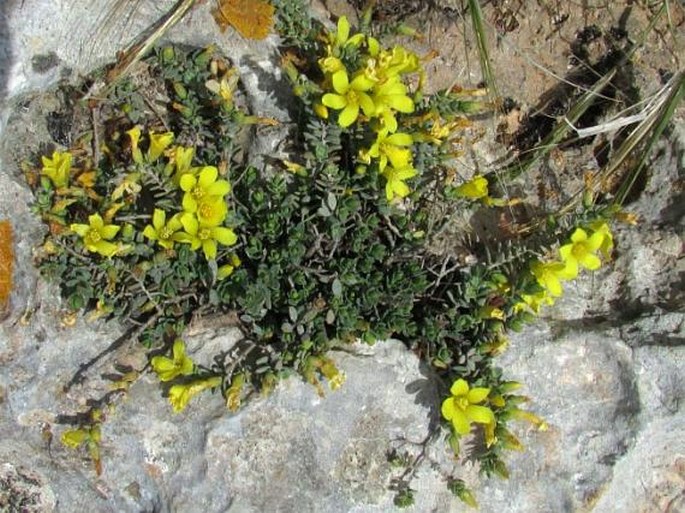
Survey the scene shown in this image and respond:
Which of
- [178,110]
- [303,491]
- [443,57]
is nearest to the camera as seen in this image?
[303,491]

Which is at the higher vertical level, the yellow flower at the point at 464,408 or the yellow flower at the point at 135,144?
the yellow flower at the point at 135,144

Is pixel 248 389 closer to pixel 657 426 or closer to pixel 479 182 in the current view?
pixel 479 182

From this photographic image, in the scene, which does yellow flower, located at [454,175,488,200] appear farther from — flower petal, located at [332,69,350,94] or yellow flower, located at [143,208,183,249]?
yellow flower, located at [143,208,183,249]

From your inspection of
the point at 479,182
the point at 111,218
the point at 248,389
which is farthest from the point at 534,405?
the point at 111,218

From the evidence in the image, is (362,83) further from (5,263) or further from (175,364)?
(5,263)

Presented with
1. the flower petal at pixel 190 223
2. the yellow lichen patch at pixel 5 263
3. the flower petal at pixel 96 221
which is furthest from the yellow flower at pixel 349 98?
the yellow lichen patch at pixel 5 263

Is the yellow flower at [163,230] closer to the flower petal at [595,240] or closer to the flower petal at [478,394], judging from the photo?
the flower petal at [478,394]
